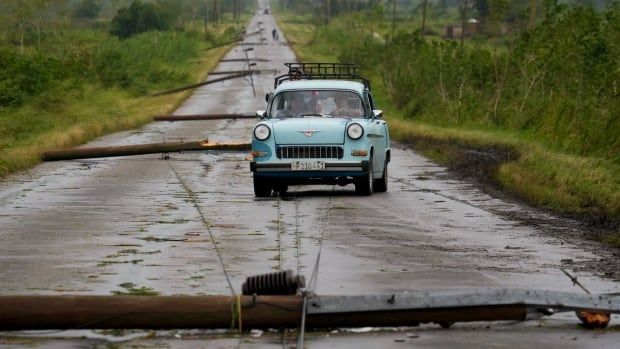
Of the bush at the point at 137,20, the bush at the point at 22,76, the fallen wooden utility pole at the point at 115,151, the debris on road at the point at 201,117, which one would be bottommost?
the bush at the point at 137,20

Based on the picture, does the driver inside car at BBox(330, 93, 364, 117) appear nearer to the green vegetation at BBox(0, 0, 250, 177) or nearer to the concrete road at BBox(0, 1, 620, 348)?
the concrete road at BBox(0, 1, 620, 348)

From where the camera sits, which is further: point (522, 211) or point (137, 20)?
point (137, 20)

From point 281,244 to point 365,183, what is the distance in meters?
6.04

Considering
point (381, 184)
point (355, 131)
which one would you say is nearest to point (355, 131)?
point (355, 131)

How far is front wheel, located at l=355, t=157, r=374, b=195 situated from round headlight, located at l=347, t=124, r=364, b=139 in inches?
16.3

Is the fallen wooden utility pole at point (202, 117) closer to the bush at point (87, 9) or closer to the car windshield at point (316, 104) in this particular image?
the car windshield at point (316, 104)

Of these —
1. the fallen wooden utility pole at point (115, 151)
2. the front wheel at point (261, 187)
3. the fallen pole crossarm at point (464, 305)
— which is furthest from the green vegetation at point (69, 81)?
the fallen pole crossarm at point (464, 305)

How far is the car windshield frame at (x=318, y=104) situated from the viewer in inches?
776

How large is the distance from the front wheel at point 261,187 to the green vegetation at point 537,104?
374 centimetres

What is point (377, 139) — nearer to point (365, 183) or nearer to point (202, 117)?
point (365, 183)

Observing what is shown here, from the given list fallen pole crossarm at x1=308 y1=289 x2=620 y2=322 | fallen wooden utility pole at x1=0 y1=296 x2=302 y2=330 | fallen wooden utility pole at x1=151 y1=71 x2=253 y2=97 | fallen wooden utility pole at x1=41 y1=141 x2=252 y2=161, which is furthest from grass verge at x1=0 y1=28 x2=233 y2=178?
fallen pole crossarm at x1=308 y1=289 x2=620 y2=322

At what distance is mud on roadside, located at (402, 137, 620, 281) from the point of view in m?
13.0

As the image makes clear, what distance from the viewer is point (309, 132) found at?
732 inches

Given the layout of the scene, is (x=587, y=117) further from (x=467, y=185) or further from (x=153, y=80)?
(x=153, y=80)
